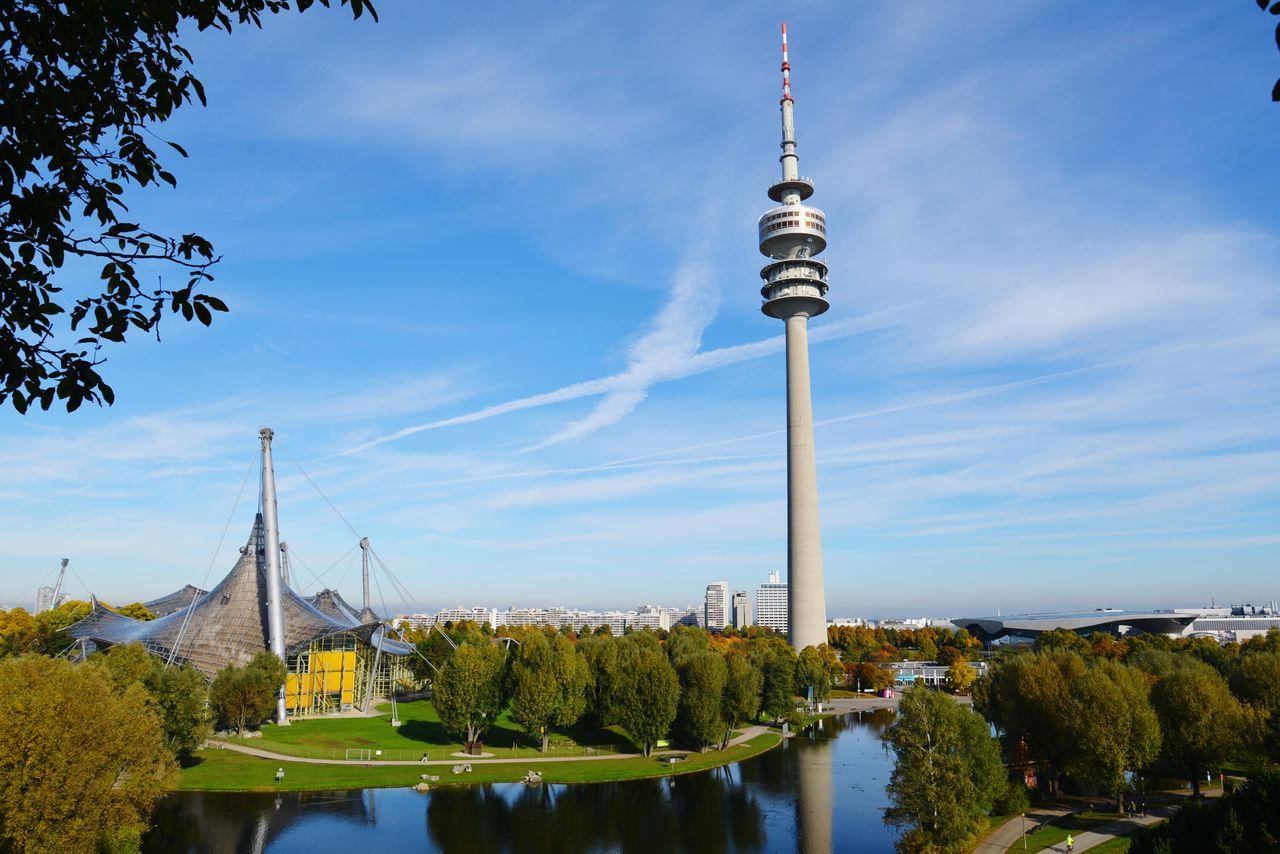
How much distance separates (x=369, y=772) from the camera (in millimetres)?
59562

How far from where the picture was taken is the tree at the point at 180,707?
56406mm

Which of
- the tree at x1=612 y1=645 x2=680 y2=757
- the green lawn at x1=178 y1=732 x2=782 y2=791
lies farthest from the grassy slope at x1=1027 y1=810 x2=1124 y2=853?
the tree at x1=612 y1=645 x2=680 y2=757

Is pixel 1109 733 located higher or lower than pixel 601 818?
higher

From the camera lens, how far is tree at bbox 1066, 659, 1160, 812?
1844 inches

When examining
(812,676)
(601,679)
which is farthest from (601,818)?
(812,676)

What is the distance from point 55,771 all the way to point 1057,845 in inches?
1824

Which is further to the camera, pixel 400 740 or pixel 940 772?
pixel 400 740

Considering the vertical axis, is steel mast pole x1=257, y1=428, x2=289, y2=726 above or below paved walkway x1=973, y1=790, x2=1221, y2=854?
above

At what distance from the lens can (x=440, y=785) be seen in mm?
56500

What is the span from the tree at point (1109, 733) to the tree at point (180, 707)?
58629 millimetres

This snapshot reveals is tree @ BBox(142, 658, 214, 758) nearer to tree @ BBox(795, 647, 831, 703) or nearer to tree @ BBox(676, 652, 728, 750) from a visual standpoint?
tree @ BBox(676, 652, 728, 750)

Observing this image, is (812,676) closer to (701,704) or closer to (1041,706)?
(701,704)

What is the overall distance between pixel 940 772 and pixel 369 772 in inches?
1631

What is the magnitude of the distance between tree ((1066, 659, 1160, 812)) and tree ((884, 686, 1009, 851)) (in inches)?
274
